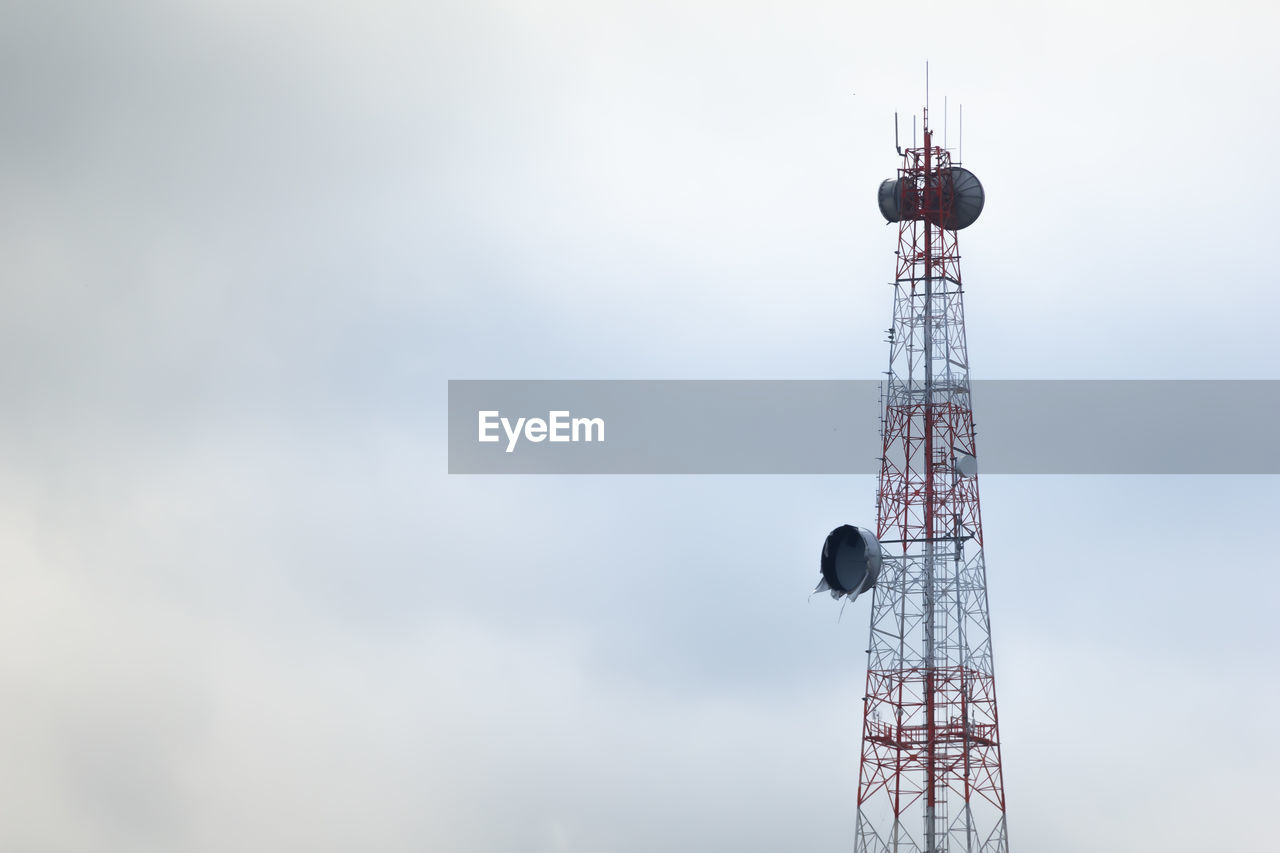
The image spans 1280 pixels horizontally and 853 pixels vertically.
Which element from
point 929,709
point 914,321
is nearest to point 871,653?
point 929,709

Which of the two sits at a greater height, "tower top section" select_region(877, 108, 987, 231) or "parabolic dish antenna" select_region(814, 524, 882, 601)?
"tower top section" select_region(877, 108, 987, 231)

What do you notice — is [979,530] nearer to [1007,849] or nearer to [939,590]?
[939,590]

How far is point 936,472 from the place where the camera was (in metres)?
87.6

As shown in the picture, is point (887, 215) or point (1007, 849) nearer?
point (1007, 849)

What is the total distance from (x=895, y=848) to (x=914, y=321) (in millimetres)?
25748

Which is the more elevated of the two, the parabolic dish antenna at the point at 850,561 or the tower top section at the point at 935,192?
the tower top section at the point at 935,192

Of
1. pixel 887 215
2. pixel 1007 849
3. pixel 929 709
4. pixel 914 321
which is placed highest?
pixel 887 215

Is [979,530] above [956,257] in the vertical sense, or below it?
below

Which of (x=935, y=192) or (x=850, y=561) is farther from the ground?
(x=935, y=192)

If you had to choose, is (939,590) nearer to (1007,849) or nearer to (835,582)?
(835,582)

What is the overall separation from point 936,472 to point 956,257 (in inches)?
427

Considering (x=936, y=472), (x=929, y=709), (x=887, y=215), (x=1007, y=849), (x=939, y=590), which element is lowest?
(x=1007, y=849)

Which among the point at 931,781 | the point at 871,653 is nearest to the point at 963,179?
the point at 871,653

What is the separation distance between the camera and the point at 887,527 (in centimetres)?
8725
